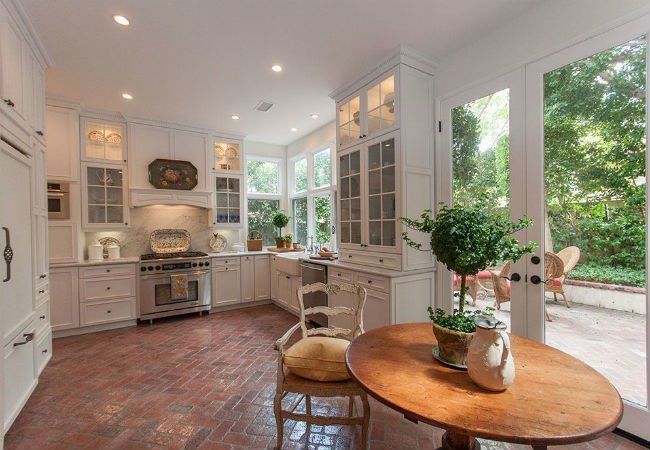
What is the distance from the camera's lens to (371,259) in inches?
123

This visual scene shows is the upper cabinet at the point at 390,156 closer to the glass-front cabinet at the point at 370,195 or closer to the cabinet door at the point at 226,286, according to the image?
the glass-front cabinet at the point at 370,195

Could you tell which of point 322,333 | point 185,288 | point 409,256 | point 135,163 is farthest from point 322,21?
point 185,288

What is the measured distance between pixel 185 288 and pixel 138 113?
2591mm

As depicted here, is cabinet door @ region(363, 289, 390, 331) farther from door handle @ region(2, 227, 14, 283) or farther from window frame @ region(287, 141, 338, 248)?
door handle @ region(2, 227, 14, 283)

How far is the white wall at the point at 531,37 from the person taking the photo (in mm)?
1893

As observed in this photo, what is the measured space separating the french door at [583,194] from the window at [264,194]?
4102mm

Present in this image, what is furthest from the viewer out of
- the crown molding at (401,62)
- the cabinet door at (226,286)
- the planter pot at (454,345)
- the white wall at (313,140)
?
the white wall at (313,140)

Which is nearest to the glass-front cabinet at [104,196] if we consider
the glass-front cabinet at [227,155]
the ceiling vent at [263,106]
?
the glass-front cabinet at [227,155]

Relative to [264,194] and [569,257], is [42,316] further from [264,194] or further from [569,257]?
[569,257]

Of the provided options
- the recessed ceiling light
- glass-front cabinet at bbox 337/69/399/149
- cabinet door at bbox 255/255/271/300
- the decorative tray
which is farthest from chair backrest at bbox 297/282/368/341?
the decorative tray

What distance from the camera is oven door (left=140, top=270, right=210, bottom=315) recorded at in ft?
13.1

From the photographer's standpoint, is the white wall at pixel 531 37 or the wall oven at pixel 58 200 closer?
the white wall at pixel 531 37

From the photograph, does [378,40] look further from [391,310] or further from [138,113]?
[138,113]

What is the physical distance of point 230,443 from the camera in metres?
1.82
